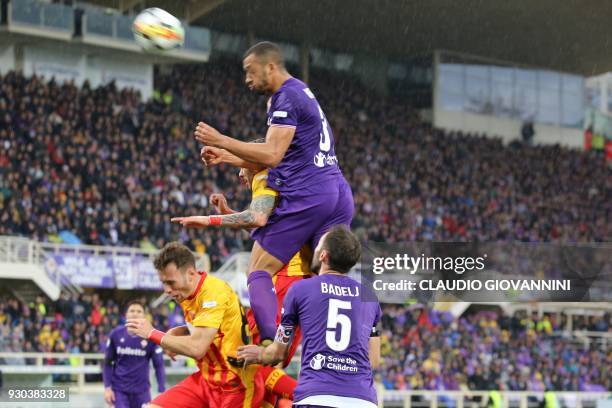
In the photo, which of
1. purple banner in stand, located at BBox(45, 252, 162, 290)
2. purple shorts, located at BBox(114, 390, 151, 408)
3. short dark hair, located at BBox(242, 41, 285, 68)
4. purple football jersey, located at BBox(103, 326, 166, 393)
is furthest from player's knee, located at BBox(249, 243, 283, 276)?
purple banner in stand, located at BBox(45, 252, 162, 290)

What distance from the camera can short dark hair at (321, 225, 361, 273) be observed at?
5906 mm

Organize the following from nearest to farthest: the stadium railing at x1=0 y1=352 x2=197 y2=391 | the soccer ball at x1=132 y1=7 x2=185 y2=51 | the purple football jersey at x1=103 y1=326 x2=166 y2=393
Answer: the soccer ball at x1=132 y1=7 x2=185 y2=51 → the purple football jersey at x1=103 y1=326 x2=166 y2=393 → the stadium railing at x1=0 y1=352 x2=197 y2=391

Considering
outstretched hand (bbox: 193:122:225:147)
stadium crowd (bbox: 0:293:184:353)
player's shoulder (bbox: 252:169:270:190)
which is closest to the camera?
outstretched hand (bbox: 193:122:225:147)

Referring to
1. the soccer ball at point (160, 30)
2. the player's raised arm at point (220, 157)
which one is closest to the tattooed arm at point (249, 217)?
the player's raised arm at point (220, 157)

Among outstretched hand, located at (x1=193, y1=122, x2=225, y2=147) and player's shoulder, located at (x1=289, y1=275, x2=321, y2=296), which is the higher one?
outstretched hand, located at (x1=193, y1=122, x2=225, y2=147)

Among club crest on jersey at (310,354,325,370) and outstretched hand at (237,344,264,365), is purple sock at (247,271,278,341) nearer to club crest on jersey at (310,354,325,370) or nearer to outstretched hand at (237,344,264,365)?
outstretched hand at (237,344,264,365)

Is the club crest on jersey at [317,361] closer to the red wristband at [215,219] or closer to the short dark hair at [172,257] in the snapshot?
the red wristband at [215,219]

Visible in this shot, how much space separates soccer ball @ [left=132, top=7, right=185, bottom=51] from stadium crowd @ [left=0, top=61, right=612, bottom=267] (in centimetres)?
1464

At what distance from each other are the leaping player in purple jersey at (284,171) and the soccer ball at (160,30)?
398 cm

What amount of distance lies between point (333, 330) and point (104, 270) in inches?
806

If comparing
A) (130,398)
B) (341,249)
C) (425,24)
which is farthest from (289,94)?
(425,24)

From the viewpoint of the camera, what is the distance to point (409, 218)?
35375mm

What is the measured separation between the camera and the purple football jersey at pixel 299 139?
278 inches

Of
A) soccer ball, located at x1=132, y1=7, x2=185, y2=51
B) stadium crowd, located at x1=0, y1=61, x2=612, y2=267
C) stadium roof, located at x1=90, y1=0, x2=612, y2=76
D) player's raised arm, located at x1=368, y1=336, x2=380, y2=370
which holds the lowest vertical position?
player's raised arm, located at x1=368, y1=336, x2=380, y2=370
